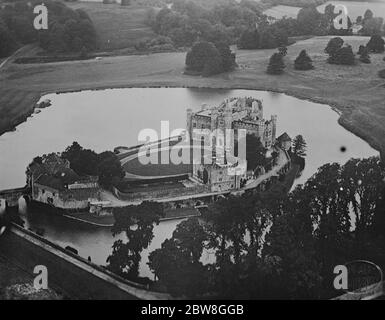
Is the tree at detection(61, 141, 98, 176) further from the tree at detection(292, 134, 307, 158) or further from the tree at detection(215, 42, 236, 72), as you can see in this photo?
the tree at detection(292, 134, 307, 158)

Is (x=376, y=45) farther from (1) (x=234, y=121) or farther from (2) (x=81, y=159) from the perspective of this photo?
(2) (x=81, y=159)

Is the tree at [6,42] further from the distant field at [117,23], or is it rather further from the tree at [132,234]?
the tree at [132,234]

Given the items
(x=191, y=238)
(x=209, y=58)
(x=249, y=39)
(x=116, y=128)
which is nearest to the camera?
(x=191, y=238)

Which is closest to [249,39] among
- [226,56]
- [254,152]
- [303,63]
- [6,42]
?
[226,56]

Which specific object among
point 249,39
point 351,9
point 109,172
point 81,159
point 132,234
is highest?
point 351,9

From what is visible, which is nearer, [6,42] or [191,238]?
[191,238]

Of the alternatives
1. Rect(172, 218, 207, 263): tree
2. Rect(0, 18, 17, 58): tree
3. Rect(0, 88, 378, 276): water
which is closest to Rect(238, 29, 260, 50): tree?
Rect(0, 88, 378, 276): water

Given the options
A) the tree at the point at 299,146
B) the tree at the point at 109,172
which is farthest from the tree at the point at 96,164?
the tree at the point at 299,146
